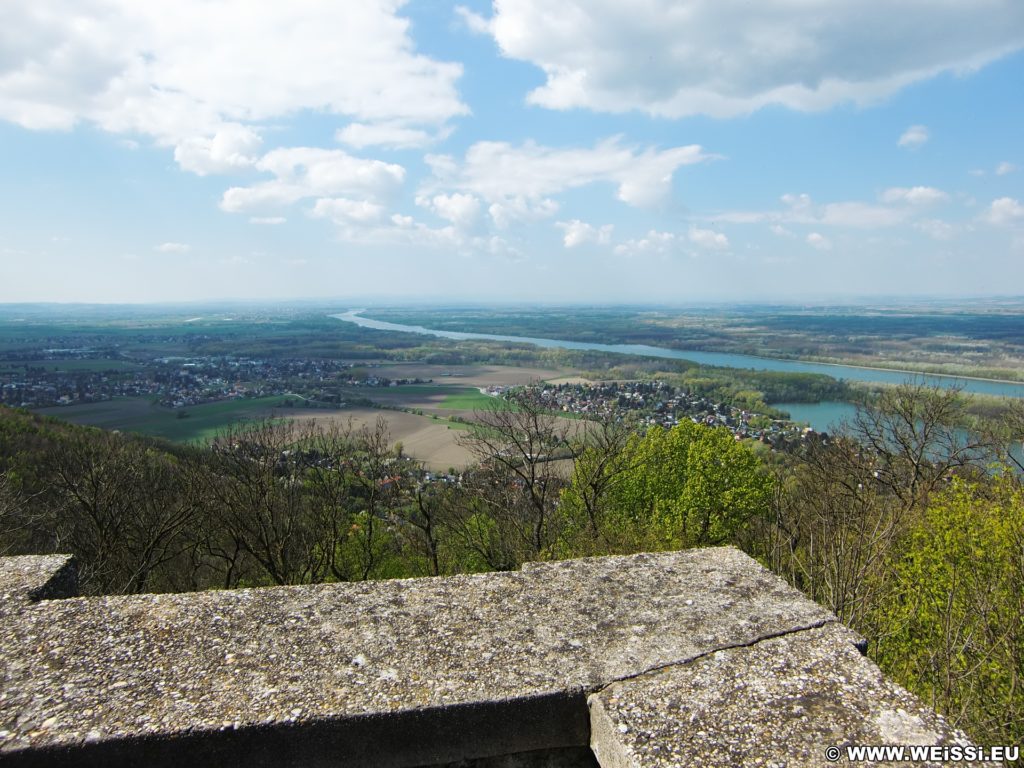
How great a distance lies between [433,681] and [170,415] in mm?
50694

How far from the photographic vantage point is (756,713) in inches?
117

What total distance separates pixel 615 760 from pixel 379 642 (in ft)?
5.19

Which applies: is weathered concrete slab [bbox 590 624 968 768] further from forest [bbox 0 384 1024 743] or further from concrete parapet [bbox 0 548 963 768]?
forest [bbox 0 384 1024 743]

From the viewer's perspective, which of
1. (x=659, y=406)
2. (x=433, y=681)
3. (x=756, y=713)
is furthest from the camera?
(x=659, y=406)

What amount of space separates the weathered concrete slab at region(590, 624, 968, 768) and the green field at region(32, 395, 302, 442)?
38044 millimetres

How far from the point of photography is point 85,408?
4850 cm

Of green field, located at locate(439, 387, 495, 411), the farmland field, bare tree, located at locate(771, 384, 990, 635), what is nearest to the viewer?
bare tree, located at locate(771, 384, 990, 635)

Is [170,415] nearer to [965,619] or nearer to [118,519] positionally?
[118,519]

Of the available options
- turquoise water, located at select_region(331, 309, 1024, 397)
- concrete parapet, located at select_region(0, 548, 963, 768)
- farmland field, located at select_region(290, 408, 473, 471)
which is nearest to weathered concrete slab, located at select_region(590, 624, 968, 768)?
concrete parapet, located at select_region(0, 548, 963, 768)

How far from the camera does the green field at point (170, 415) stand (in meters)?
38.8

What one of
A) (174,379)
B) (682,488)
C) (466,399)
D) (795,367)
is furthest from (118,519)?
(795,367)

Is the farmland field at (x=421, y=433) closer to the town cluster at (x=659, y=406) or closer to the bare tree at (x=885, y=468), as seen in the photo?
the town cluster at (x=659, y=406)

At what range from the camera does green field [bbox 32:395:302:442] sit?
127ft

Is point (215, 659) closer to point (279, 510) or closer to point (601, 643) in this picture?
point (601, 643)
